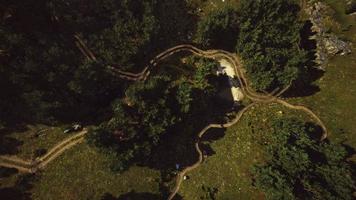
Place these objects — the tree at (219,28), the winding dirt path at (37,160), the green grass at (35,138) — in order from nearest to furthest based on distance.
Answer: the winding dirt path at (37,160), the green grass at (35,138), the tree at (219,28)

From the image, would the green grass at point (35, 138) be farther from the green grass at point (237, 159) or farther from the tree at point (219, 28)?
the tree at point (219, 28)

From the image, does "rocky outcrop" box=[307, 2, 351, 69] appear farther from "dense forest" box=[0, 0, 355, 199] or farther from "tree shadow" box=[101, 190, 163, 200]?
"tree shadow" box=[101, 190, 163, 200]

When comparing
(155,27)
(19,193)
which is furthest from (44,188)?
(155,27)

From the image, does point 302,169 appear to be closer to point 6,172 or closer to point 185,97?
point 185,97

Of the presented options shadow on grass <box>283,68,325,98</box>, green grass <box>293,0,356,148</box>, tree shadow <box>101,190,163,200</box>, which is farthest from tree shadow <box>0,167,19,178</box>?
green grass <box>293,0,356,148</box>

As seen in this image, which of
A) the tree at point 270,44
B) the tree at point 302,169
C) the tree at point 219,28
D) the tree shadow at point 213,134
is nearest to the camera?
the tree at point 302,169

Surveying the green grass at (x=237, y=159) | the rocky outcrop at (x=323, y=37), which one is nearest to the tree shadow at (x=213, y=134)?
the green grass at (x=237, y=159)
